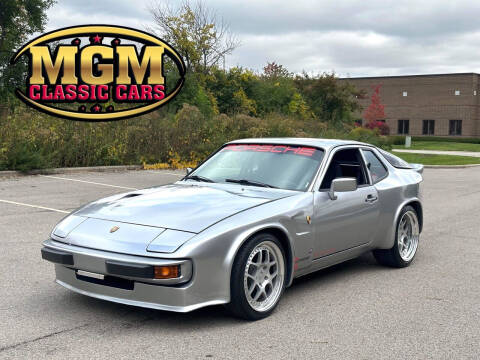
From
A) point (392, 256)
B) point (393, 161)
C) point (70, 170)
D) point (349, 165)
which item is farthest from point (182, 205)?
point (70, 170)

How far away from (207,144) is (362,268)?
587 inches

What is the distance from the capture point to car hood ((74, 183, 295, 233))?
464 cm

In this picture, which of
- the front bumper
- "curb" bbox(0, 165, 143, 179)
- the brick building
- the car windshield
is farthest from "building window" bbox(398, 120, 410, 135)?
the front bumper

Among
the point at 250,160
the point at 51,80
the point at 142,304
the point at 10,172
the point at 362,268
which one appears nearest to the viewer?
the point at 142,304

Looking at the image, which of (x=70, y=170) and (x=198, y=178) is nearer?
(x=198, y=178)

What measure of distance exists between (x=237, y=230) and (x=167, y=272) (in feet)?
2.11

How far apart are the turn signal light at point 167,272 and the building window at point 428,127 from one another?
66.3 meters

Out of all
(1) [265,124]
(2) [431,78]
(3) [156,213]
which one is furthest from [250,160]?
(2) [431,78]

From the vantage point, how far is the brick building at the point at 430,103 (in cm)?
6425

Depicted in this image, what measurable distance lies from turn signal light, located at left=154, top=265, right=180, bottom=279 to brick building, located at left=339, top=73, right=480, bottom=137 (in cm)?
5977

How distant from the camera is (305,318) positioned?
16.2 ft

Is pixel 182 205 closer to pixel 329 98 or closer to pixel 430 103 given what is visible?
pixel 329 98

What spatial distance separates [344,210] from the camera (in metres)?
5.86

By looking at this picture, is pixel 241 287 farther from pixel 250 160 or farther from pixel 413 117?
pixel 413 117
